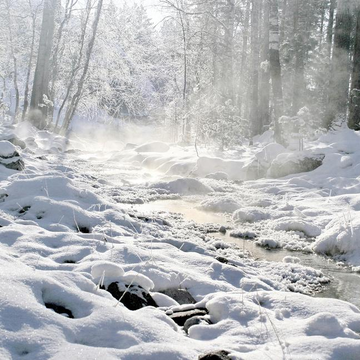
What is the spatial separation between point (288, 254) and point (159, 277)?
251 cm

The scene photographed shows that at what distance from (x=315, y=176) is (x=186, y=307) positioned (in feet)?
25.9

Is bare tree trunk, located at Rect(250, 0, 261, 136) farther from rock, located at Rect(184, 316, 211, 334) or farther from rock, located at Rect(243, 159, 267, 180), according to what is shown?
rock, located at Rect(184, 316, 211, 334)

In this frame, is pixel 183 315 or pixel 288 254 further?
pixel 288 254

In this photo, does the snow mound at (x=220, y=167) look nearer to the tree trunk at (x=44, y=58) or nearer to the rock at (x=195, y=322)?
the tree trunk at (x=44, y=58)

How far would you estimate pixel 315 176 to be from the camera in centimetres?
1010

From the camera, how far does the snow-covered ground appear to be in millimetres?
2234

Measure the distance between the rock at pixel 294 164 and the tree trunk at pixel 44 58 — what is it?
31.5ft

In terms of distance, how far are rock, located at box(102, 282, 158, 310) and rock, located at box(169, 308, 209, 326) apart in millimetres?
219

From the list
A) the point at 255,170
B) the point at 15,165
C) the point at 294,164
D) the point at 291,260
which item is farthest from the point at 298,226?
the point at 255,170

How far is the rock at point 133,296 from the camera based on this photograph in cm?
281

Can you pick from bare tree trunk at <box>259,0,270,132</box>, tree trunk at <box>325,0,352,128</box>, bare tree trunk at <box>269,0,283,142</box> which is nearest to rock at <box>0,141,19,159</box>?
bare tree trunk at <box>269,0,283,142</box>

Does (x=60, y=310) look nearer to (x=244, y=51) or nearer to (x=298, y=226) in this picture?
(x=298, y=226)

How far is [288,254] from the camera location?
5379 mm

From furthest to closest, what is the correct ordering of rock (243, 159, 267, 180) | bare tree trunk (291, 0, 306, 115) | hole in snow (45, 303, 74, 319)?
bare tree trunk (291, 0, 306, 115), rock (243, 159, 267, 180), hole in snow (45, 303, 74, 319)
